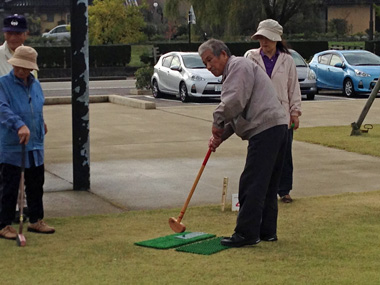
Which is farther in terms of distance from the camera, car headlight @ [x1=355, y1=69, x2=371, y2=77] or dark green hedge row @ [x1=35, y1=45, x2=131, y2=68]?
dark green hedge row @ [x1=35, y1=45, x2=131, y2=68]

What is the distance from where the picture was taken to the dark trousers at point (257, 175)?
7.05 m

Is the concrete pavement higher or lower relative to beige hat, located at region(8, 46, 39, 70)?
lower

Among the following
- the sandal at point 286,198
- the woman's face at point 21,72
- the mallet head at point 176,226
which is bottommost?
the sandal at point 286,198

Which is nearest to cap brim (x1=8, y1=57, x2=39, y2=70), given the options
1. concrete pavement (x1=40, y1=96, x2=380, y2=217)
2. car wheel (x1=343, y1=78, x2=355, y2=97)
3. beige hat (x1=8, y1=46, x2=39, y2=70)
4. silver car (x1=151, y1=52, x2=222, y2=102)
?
beige hat (x1=8, y1=46, x2=39, y2=70)

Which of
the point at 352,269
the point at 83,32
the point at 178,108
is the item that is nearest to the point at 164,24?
the point at 178,108

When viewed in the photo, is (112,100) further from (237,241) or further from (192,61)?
(237,241)

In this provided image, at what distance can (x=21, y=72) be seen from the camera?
7461 millimetres

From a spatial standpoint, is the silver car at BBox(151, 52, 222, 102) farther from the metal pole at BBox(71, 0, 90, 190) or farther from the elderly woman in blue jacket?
the elderly woman in blue jacket

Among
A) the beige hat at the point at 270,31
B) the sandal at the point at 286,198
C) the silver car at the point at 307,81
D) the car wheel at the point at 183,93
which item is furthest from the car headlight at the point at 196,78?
the beige hat at the point at 270,31

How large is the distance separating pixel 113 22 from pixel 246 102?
121 ft

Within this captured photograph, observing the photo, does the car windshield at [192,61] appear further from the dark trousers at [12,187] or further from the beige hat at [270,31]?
the dark trousers at [12,187]

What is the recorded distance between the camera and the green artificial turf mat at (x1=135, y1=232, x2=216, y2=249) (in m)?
7.25

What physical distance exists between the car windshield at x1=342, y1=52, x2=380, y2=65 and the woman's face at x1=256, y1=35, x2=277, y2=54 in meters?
17.4

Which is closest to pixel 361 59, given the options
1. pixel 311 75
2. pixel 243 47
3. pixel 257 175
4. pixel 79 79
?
pixel 311 75
